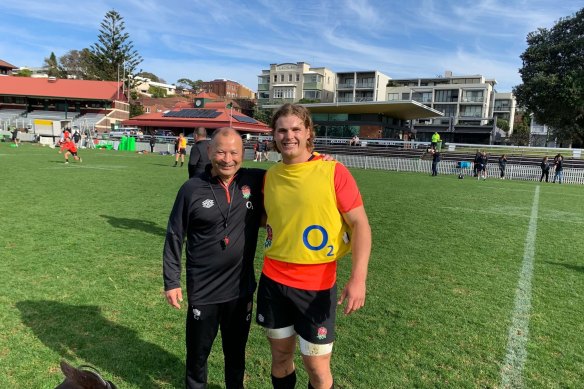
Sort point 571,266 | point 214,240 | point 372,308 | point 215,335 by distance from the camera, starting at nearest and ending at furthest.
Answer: point 214,240 → point 215,335 → point 372,308 → point 571,266

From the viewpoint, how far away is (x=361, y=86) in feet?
277

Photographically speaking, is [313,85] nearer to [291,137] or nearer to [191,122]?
[191,122]

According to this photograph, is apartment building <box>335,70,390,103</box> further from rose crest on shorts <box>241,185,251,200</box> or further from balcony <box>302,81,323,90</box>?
rose crest on shorts <box>241,185,251,200</box>

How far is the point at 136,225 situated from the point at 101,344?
15.3 feet

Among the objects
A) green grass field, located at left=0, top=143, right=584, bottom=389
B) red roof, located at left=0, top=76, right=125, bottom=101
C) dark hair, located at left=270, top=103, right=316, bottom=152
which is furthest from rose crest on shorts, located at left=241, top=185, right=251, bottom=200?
red roof, located at left=0, top=76, right=125, bottom=101

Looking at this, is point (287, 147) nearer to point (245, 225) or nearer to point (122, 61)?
point (245, 225)

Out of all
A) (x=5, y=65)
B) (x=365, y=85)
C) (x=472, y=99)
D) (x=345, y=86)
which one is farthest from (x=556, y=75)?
(x=5, y=65)

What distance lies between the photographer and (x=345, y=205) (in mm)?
2141

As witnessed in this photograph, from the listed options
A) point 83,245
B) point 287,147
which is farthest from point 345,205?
point 83,245

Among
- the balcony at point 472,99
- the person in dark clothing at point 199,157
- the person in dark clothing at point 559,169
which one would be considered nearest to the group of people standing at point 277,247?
the person in dark clothing at point 199,157

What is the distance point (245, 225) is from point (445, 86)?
89.5 m

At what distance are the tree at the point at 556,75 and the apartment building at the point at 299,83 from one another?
49961mm

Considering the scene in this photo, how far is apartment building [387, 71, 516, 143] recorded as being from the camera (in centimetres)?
7638

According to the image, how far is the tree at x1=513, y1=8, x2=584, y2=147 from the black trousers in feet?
143
